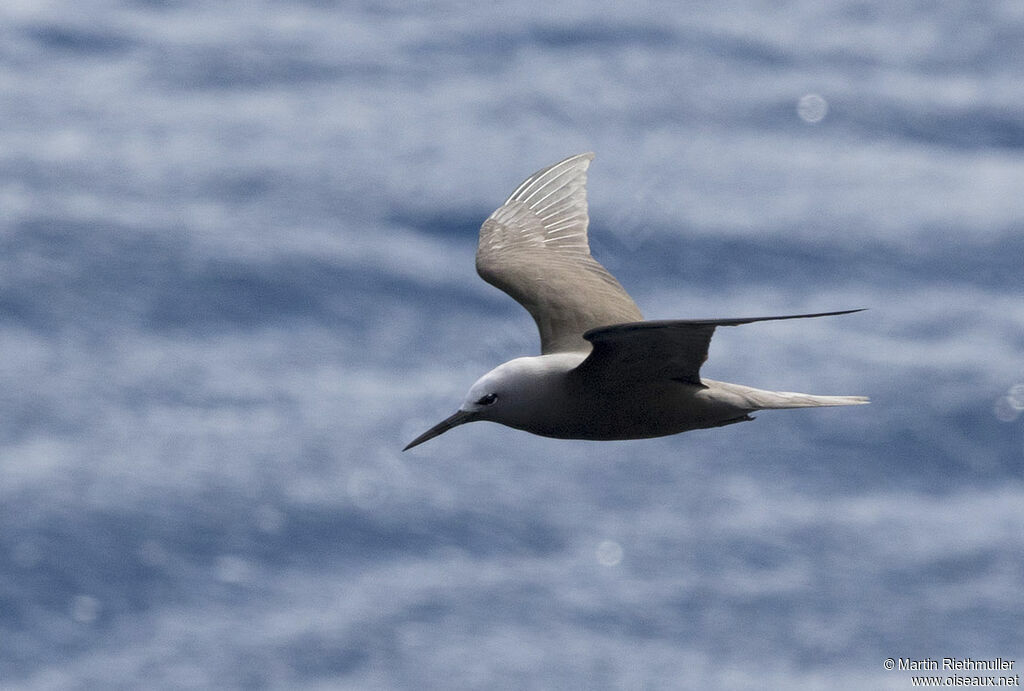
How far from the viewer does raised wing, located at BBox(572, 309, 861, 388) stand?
801cm

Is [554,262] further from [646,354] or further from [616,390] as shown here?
[646,354]

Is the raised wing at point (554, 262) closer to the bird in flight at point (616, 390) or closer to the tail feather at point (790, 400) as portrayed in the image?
the bird in flight at point (616, 390)

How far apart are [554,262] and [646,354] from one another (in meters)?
2.92

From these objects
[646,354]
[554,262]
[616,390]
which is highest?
[554,262]

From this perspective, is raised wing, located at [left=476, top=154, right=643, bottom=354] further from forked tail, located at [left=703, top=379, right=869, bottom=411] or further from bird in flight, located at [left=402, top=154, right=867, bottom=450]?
forked tail, located at [left=703, top=379, right=869, bottom=411]

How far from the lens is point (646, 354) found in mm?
8406

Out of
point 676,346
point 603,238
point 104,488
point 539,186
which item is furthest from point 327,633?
point 676,346

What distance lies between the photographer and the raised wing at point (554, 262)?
401 inches

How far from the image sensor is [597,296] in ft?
34.6

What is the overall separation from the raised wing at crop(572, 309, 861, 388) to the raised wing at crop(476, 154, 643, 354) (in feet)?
3.65

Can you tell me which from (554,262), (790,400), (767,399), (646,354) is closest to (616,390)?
(646,354)

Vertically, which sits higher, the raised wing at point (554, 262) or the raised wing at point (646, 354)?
the raised wing at point (554, 262)

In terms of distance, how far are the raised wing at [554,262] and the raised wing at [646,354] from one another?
3.65 ft

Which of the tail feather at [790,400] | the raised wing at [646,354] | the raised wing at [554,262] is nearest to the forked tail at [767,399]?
the tail feather at [790,400]
